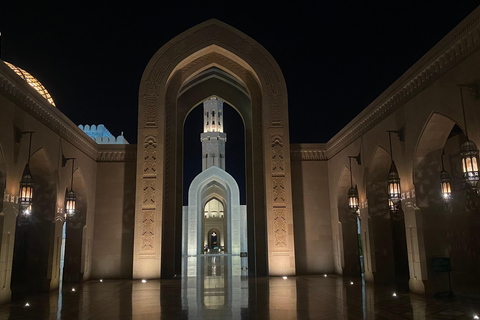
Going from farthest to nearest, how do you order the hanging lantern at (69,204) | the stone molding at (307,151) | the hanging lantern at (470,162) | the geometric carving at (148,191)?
the stone molding at (307,151) → the geometric carving at (148,191) → the hanging lantern at (69,204) → the hanging lantern at (470,162)

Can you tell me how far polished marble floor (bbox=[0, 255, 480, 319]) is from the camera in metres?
6.50

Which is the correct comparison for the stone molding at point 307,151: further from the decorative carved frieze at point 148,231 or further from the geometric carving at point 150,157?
the decorative carved frieze at point 148,231

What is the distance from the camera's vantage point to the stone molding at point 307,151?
45.4ft

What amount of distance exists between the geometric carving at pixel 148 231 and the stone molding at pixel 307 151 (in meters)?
4.88

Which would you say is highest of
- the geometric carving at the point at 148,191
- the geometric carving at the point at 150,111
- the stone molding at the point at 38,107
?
the geometric carving at the point at 150,111

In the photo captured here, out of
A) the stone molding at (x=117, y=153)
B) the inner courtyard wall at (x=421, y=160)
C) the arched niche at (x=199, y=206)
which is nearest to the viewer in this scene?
the inner courtyard wall at (x=421, y=160)

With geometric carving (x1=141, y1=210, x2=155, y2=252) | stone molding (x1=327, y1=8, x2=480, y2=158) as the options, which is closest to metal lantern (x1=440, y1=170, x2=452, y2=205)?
stone molding (x1=327, y1=8, x2=480, y2=158)

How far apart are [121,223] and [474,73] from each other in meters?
10.2

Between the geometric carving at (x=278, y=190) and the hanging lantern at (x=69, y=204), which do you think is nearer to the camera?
the hanging lantern at (x=69, y=204)

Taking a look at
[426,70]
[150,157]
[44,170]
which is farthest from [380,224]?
[44,170]

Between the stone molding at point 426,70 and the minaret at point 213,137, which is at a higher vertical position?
the minaret at point 213,137

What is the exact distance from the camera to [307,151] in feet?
45.5

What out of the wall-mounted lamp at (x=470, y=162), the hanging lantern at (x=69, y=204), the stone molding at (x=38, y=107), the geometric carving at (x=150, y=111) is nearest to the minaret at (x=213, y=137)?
the geometric carving at (x=150, y=111)

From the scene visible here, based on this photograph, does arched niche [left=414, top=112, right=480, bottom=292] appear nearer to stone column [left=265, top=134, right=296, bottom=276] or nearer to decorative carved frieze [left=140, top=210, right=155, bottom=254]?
stone column [left=265, top=134, right=296, bottom=276]
